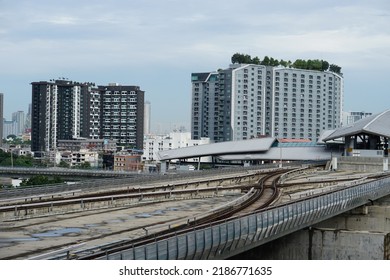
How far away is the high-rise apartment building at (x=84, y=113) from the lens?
182 metres

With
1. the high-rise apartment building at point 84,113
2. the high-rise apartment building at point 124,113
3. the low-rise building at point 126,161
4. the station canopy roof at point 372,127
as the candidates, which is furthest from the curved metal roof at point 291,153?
the high-rise apartment building at point 84,113

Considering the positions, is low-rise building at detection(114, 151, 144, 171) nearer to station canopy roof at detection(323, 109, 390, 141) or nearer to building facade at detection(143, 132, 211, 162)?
building facade at detection(143, 132, 211, 162)

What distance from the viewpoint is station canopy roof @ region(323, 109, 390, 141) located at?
8294 centimetres

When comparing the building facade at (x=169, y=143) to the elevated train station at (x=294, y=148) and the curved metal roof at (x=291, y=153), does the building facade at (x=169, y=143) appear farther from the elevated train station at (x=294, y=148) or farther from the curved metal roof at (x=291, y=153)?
the curved metal roof at (x=291, y=153)

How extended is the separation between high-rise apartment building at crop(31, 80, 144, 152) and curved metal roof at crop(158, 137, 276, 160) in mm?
82460

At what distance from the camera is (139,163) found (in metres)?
135

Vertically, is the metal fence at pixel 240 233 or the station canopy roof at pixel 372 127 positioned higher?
the station canopy roof at pixel 372 127

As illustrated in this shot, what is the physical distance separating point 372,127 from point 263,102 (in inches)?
2541

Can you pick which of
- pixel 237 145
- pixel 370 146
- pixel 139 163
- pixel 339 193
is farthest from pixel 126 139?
pixel 339 193

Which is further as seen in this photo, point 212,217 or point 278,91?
point 278,91

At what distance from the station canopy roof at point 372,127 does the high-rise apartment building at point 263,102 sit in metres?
56.0

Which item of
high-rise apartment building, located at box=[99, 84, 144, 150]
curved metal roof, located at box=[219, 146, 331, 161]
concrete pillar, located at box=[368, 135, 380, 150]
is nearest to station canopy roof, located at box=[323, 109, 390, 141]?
concrete pillar, located at box=[368, 135, 380, 150]
